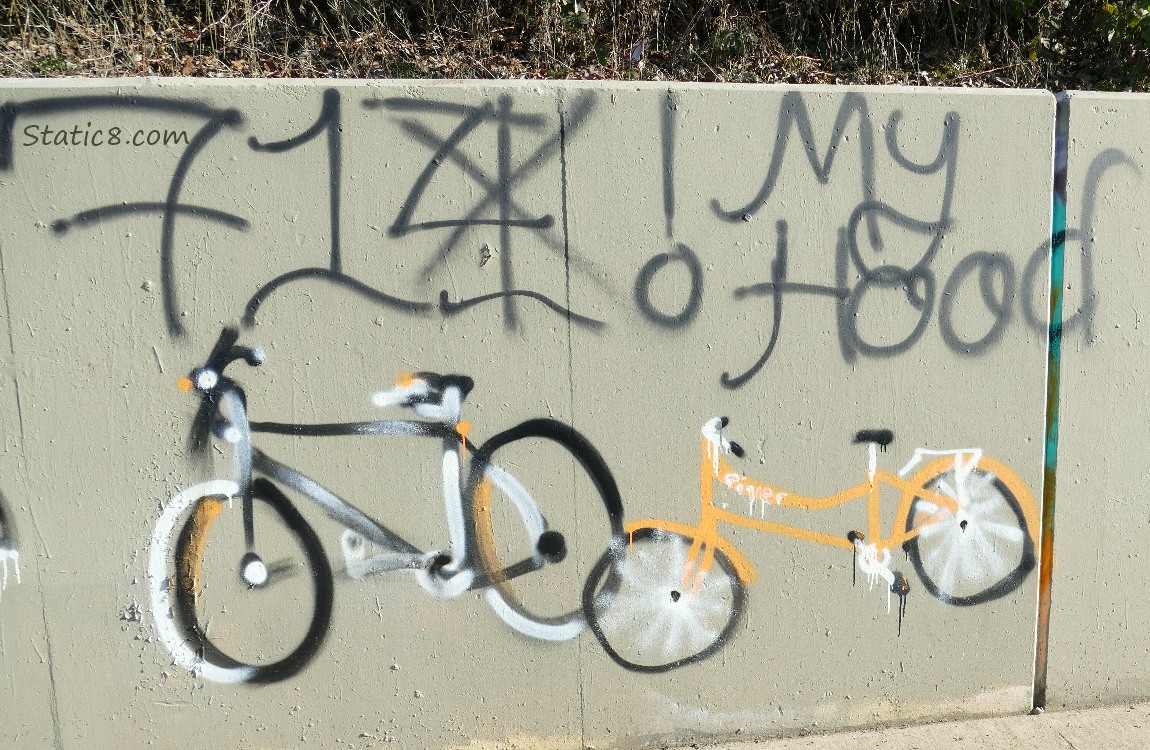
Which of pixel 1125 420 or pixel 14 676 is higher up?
pixel 1125 420

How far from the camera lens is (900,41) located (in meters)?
3.75

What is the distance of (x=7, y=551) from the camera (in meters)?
2.70

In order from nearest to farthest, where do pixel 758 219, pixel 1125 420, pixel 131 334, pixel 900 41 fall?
pixel 131 334 < pixel 758 219 < pixel 1125 420 < pixel 900 41

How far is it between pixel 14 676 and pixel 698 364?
7.86ft

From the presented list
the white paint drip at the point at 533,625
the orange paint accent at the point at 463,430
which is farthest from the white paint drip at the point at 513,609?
the orange paint accent at the point at 463,430

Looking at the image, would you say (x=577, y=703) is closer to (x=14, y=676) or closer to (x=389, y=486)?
(x=389, y=486)

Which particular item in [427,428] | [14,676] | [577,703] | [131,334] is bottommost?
[577,703]

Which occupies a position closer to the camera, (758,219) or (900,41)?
(758,219)

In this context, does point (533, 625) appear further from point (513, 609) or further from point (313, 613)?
point (313, 613)

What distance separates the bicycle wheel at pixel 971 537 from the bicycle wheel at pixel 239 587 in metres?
2.05

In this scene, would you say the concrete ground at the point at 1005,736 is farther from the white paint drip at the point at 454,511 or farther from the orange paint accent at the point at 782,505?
the white paint drip at the point at 454,511

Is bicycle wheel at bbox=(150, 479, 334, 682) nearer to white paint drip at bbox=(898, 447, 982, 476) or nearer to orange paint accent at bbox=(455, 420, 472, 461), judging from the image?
orange paint accent at bbox=(455, 420, 472, 461)

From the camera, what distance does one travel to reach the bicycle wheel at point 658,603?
2914 mm

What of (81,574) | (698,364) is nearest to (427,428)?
(698,364)
